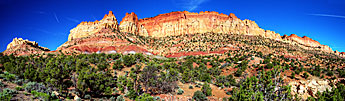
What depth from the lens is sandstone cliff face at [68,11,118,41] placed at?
78.2 m

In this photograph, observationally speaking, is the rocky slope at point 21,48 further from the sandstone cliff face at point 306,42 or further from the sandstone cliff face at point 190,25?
the sandstone cliff face at point 306,42

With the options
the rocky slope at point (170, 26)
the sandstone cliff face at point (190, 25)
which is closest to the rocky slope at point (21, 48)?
the rocky slope at point (170, 26)

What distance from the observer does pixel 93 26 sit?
86875 millimetres

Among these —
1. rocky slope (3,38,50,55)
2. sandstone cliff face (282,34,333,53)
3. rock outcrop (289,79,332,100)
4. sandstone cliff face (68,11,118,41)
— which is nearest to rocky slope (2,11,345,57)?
sandstone cliff face (68,11,118,41)

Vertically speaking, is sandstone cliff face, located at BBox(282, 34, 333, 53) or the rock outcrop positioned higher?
sandstone cliff face, located at BBox(282, 34, 333, 53)

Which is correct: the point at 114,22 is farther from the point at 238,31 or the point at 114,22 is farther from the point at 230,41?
the point at 238,31

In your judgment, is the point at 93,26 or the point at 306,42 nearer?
the point at 93,26

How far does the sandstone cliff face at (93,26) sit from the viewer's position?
78.2m

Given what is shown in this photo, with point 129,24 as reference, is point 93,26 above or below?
below

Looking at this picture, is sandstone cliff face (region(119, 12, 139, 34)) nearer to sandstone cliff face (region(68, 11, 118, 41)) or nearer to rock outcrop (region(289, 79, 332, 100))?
sandstone cliff face (region(68, 11, 118, 41))

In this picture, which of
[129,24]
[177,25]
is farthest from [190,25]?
[129,24]

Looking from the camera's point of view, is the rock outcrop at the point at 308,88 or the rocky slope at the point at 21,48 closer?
the rock outcrop at the point at 308,88

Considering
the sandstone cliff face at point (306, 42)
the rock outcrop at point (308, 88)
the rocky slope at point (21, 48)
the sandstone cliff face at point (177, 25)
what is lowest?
the rock outcrop at point (308, 88)

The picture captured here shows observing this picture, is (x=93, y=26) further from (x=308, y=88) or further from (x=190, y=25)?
(x=308, y=88)
